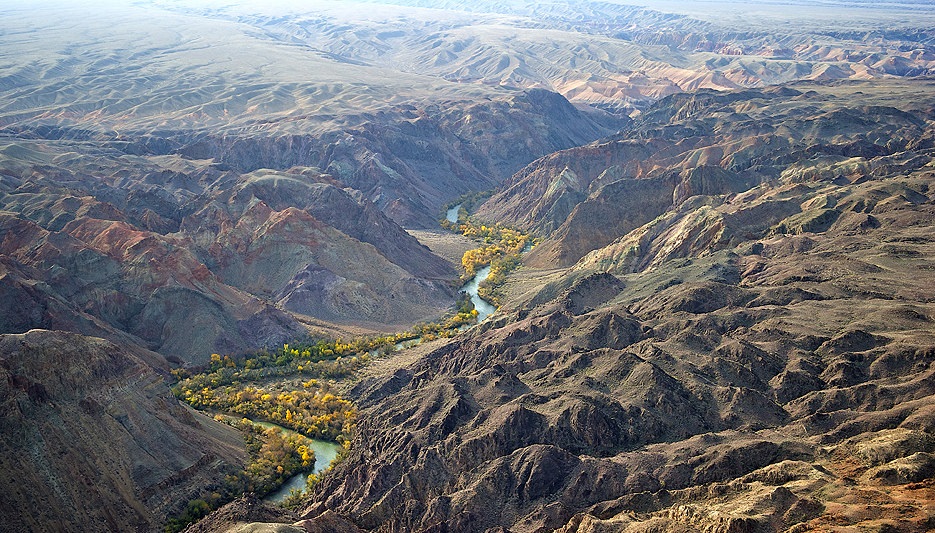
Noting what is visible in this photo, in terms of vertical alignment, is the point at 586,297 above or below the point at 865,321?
below

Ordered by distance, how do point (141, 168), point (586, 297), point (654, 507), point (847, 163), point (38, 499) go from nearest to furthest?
point (654, 507) < point (38, 499) < point (586, 297) < point (847, 163) < point (141, 168)

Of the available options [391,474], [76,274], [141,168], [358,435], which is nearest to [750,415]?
[391,474]

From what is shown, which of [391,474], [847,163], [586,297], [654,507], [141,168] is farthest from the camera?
[141,168]

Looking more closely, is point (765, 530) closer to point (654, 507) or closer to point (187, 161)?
point (654, 507)

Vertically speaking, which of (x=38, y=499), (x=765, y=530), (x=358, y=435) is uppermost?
(x=765, y=530)

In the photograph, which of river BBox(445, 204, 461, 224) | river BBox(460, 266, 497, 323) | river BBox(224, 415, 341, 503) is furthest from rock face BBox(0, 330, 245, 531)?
river BBox(445, 204, 461, 224)

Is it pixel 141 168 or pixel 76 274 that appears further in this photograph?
pixel 141 168

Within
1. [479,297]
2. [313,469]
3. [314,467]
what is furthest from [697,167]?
[313,469]
